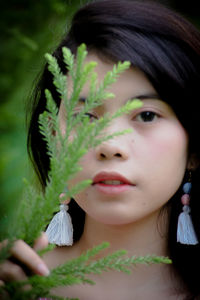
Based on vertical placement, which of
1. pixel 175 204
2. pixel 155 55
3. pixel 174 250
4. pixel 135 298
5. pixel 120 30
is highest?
pixel 120 30

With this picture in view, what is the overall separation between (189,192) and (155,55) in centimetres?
59

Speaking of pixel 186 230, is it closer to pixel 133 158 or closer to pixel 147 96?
pixel 133 158

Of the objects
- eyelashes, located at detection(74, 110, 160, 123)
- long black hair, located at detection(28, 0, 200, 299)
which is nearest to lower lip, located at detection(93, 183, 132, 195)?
eyelashes, located at detection(74, 110, 160, 123)

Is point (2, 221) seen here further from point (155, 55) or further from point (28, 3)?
point (28, 3)

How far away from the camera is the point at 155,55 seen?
61.5 inches

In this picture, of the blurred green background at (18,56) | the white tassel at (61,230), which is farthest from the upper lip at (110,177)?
the blurred green background at (18,56)

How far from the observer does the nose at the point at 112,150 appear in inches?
54.9

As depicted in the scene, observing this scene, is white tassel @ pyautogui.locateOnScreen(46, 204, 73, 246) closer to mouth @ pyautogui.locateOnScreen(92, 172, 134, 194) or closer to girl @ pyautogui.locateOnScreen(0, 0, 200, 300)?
girl @ pyautogui.locateOnScreen(0, 0, 200, 300)

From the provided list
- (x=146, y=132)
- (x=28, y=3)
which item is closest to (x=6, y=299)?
(x=146, y=132)

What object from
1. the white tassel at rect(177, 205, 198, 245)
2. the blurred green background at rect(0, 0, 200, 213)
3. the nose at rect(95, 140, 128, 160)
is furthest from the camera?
the blurred green background at rect(0, 0, 200, 213)

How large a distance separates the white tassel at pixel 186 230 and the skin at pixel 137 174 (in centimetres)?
9

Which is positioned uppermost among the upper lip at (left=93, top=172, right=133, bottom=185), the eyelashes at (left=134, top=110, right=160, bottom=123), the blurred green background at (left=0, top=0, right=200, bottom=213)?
the blurred green background at (left=0, top=0, right=200, bottom=213)

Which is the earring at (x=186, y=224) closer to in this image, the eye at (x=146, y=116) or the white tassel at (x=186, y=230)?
the white tassel at (x=186, y=230)

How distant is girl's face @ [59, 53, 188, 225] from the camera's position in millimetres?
1443
